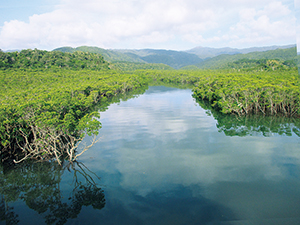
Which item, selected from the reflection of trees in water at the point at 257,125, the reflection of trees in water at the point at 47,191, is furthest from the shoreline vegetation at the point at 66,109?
the reflection of trees in water at the point at 257,125

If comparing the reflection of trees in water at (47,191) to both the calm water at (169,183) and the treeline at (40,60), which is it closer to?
the calm water at (169,183)

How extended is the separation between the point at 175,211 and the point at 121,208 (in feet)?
13.1

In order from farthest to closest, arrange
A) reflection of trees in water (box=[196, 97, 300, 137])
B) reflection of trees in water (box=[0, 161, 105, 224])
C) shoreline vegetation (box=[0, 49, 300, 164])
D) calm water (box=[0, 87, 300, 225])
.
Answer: reflection of trees in water (box=[196, 97, 300, 137]) < shoreline vegetation (box=[0, 49, 300, 164]) < reflection of trees in water (box=[0, 161, 105, 224]) < calm water (box=[0, 87, 300, 225])

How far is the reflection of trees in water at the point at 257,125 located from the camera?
108ft

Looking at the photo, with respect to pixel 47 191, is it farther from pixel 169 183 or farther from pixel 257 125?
pixel 257 125

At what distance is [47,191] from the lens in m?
18.6

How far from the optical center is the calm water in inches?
606

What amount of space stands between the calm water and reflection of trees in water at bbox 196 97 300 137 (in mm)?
1685

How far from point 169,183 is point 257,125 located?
23828mm

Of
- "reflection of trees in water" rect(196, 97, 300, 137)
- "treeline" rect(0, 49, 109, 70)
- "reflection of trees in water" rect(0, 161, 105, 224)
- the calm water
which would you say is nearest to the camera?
the calm water

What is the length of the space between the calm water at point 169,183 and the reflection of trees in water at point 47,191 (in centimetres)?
8

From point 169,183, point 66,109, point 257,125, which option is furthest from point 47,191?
point 257,125

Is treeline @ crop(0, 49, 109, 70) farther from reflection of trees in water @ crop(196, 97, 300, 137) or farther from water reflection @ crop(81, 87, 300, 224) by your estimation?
reflection of trees in water @ crop(196, 97, 300, 137)

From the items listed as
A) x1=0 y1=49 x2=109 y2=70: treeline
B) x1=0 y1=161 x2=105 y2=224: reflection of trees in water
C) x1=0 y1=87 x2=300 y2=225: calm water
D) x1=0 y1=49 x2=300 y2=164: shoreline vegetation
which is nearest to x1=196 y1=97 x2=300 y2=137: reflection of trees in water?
x1=0 y1=49 x2=300 y2=164: shoreline vegetation
